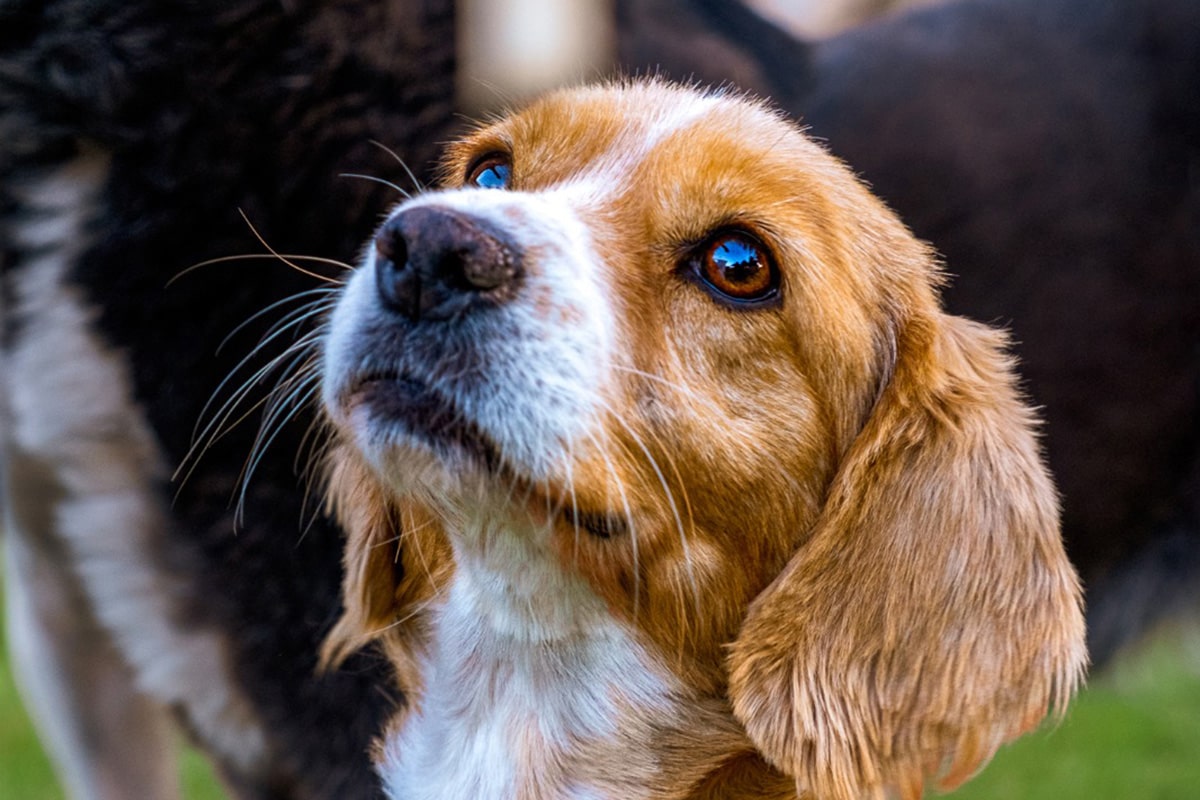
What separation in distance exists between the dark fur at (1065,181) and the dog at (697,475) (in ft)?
4.95

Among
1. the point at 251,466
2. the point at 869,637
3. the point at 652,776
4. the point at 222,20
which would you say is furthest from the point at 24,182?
the point at 869,637

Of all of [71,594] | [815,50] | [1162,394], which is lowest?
[71,594]

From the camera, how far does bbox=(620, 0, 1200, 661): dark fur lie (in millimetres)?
3822

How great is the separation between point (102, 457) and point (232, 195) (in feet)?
2.41

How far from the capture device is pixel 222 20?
3.02m

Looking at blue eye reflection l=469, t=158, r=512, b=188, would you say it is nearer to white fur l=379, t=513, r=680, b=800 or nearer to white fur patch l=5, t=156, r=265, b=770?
white fur l=379, t=513, r=680, b=800

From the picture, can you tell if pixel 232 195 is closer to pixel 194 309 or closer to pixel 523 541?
pixel 194 309

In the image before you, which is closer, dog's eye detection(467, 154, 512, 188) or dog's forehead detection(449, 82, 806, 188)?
dog's forehead detection(449, 82, 806, 188)

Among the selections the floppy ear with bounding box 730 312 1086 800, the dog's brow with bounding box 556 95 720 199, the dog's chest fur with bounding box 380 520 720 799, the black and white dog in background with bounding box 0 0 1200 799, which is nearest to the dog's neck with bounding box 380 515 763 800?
the dog's chest fur with bounding box 380 520 720 799

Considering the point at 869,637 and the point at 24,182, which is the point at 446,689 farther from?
the point at 24,182

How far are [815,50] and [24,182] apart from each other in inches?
89.7

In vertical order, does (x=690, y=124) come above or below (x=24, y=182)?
above

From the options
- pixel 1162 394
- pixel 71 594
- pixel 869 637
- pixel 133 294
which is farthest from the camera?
pixel 1162 394

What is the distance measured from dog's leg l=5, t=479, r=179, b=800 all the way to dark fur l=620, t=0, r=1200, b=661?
2.29 meters
